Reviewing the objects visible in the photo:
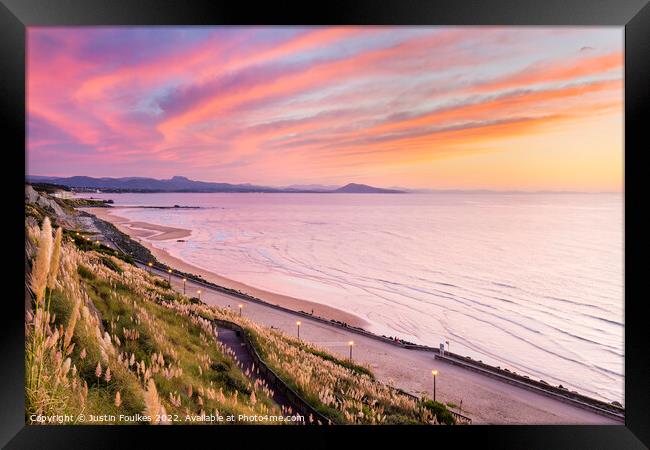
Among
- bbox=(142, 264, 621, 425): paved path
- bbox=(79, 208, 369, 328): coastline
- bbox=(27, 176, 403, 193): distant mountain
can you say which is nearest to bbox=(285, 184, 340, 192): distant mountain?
bbox=(27, 176, 403, 193): distant mountain

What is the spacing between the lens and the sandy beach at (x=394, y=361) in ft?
8.77

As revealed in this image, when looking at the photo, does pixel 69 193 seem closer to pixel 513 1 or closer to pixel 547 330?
pixel 513 1

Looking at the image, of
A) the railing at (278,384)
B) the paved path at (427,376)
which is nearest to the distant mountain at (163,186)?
the paved path at (427,376)

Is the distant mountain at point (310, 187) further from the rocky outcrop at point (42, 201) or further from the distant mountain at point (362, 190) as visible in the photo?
the rocky outcrop at point (42, 201)

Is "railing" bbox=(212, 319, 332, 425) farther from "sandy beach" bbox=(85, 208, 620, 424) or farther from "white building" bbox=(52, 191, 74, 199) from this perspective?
"white building" bbox=(52, 191, 74, 199)

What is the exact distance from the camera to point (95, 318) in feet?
8.26

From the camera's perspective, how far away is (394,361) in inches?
128

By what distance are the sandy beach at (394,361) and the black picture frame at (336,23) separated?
14 centimetres

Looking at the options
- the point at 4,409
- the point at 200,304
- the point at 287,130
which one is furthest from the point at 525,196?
the point at 4,409

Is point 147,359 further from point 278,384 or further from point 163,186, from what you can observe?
point 163,186

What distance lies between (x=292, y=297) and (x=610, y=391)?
3083mm

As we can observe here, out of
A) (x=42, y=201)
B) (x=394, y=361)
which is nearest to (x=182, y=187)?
(x=42, y=201)

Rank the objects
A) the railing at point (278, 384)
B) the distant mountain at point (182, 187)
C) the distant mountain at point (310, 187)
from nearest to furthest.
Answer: the railing at point (278, 384) < the distant mountain at point (182, 187) < the distant mountain at point (310, 187)

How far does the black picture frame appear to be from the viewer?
2396mm
